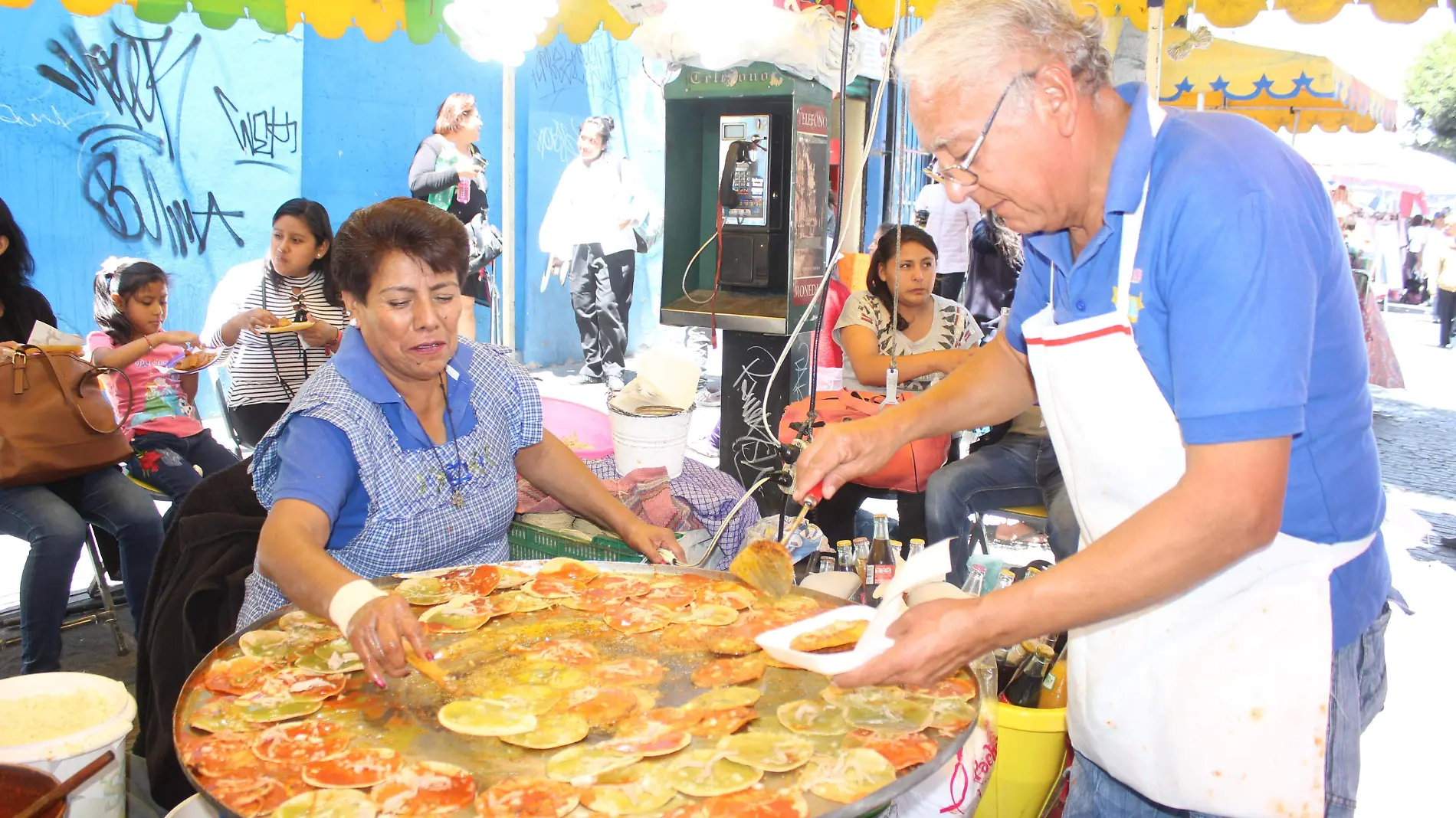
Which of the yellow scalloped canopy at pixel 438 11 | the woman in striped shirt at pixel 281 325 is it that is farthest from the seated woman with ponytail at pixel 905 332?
the woman in striped shirt at pixel 281 325

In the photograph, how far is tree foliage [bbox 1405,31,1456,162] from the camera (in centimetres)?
3494

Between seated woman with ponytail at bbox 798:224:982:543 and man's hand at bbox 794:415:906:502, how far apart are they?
2.54 m

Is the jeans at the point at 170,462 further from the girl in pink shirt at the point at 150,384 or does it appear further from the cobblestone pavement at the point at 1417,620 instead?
the cobblestone pavement at the point at 1417,620

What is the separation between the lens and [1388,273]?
730 inches

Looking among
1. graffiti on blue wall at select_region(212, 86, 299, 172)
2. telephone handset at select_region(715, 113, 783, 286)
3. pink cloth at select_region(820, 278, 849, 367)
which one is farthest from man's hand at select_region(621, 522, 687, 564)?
graffiti on blue wall at select_region(212, 86, 299, 172)

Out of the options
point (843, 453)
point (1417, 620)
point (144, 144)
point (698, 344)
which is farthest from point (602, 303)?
point (843, 453)

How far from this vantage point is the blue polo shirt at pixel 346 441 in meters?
2.26

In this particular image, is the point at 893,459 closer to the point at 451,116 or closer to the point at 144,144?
the point at 144,144

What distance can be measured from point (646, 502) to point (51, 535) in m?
2.25

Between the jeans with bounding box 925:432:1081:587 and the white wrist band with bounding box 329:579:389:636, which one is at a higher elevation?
the white wrist band with bounding box 329:579:389:636

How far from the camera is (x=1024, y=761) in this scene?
262 centimetres

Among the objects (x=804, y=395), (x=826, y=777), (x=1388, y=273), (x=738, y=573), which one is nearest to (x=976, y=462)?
(x=804, y=395)

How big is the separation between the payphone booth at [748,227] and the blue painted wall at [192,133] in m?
3.49

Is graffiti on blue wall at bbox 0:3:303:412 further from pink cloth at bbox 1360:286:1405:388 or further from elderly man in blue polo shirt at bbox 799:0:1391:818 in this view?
pink cloth at bbox 1360:286:1405:388
